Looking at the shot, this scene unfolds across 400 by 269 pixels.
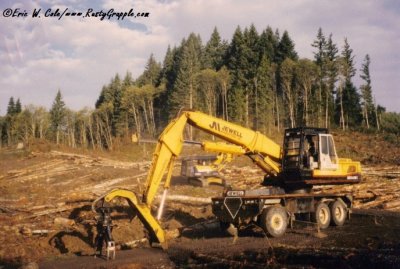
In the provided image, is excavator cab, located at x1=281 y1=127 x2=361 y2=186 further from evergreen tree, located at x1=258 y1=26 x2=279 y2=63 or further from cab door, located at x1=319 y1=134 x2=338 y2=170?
evergreen tree, located at x1=258 y1=26 x2=279 y2=63

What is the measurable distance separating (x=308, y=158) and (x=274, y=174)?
1494 mm

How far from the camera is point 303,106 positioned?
69812 mm

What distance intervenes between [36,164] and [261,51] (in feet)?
183

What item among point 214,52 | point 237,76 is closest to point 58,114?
point 214,52

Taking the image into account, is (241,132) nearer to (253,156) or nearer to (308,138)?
(253,156)

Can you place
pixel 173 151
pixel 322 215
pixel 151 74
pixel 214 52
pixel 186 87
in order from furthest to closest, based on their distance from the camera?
pixel 151 74 → pixel 214 52 → pixel 186 87 → pixel 322 215 → pixel 173 151

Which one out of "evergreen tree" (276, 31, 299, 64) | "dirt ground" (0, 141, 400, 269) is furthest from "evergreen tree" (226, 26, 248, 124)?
"dirt ground" (0, 141, 400, 269)

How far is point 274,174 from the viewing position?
1652 cm

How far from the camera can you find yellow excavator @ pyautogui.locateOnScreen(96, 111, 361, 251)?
1302 centimetres

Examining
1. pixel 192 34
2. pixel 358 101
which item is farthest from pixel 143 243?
pixel 192 34

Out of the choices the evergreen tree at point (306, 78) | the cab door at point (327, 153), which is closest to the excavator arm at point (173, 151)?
the cab door at point (327, 153)

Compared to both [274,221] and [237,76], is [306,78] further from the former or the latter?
[274,221]

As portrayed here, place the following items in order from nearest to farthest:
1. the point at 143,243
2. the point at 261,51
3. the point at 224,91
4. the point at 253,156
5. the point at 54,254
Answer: the point at 54,254
the point at 143,243
the point at 253,156
the point at 224,91
the point at 261,51

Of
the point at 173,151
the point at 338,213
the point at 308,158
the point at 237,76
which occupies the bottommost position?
the point at 338,213
